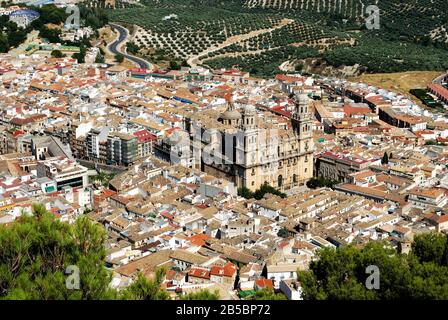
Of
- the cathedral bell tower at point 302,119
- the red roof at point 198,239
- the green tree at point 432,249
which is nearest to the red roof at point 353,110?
the cathedral bell tower at point 302,119

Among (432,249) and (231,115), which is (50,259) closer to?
(432,249)

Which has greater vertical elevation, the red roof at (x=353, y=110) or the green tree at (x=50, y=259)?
the green tree at (x=50, y=259)

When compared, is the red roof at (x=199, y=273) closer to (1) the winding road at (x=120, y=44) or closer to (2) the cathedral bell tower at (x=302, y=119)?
(2) the cathedral bell tower at (x=302, y=119)

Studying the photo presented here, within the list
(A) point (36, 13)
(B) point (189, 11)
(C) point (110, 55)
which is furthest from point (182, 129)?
(B) point (189, 11)

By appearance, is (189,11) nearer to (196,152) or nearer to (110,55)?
(110,55)

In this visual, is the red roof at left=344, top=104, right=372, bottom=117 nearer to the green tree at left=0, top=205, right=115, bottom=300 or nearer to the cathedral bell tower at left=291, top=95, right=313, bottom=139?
the cathedral bell tower at left=291, top=95, right=313, bottom=139
